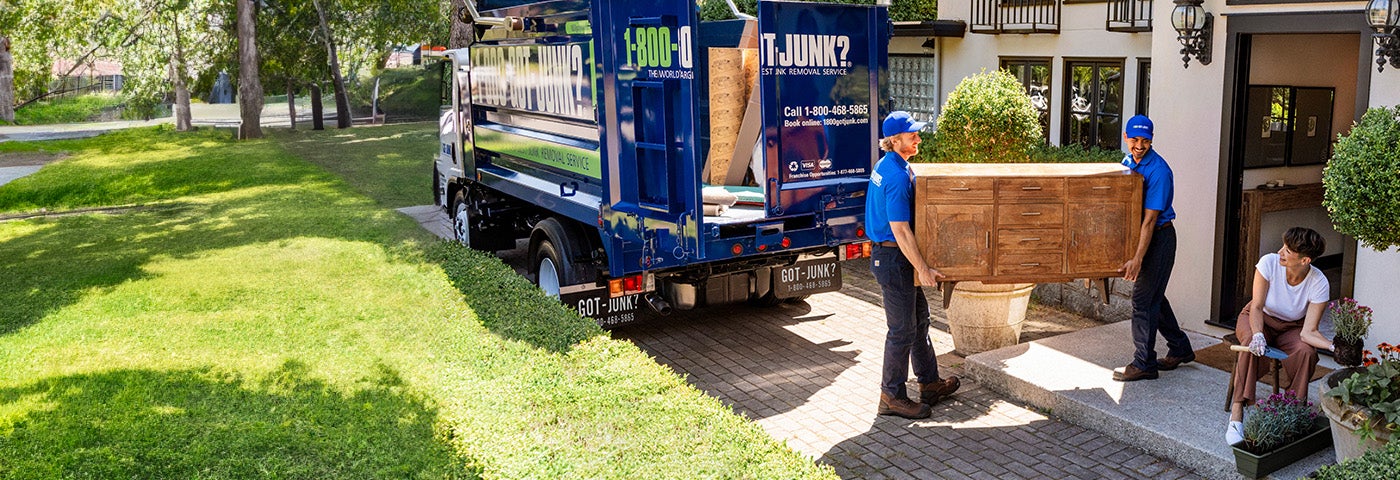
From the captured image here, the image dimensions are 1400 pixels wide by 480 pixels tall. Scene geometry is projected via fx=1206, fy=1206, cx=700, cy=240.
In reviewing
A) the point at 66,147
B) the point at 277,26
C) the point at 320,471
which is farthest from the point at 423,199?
the point at 277,26

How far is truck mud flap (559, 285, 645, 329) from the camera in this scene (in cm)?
927

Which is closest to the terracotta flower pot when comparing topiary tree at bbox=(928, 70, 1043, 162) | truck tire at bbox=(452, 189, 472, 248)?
topiary tree at bbox=(928, 70, 1043, 162)

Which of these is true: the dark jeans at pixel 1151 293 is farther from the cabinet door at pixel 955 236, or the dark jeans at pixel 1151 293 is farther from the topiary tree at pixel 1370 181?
the topiary tree at pixel 1370 181

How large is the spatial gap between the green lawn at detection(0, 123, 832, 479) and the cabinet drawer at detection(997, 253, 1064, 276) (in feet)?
7.02

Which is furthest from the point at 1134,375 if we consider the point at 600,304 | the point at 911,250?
the point at 600,304

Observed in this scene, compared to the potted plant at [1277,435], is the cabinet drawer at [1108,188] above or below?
above

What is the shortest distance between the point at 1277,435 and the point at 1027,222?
183cm

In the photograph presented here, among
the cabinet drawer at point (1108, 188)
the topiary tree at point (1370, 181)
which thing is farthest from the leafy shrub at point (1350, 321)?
the cabinet drawer at point (1108, 188)

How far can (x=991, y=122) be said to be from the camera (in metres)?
9.79

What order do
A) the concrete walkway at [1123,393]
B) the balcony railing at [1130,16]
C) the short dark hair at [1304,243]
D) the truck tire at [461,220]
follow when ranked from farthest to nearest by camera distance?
the truck tire at [461,220], the balcony railing at [1130,16], the concrete walkway at [1123,393], the short dark hair at [1304,243]

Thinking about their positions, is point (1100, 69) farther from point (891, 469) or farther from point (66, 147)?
point (66, 147)

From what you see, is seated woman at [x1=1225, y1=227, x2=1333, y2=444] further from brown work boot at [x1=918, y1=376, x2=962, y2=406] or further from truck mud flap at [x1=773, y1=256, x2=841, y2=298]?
truck mud flap at [x1=773, y1=256, x2=841, y2=298]

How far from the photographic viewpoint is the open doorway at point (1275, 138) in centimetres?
862

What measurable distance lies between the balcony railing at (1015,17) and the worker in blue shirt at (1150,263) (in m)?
6.66
